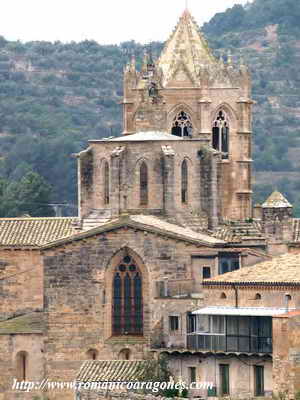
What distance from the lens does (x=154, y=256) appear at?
303 feet

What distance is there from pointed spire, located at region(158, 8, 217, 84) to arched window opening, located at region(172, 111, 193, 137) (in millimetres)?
1514

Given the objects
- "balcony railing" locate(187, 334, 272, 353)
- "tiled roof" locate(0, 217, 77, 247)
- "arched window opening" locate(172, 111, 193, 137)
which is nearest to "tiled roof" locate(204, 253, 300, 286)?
"balcony railing" locate(187, 334, 272, 353)

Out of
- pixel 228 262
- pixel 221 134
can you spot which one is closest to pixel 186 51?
pixel 221 134

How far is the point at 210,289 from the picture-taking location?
293 feet

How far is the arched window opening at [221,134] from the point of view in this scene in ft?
346

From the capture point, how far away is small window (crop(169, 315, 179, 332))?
90875 mm

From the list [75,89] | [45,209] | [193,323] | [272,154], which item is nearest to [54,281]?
[193,323]

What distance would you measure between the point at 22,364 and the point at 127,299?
14.6 feet

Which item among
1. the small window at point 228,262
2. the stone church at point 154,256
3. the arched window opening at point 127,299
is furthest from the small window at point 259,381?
the arched window opening at point 127,299

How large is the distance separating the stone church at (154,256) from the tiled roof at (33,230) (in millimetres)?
72

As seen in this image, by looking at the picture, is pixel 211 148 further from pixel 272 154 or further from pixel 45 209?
pixel 272 154

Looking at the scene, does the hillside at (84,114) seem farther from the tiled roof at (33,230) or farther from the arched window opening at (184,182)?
the arched window opening at (184,182)

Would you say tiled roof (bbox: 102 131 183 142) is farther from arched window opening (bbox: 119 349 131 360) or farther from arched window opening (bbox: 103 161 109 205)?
arched window opening (bbox: 119 349 131 360)

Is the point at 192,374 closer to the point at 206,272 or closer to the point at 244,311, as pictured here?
the point at 244,311
